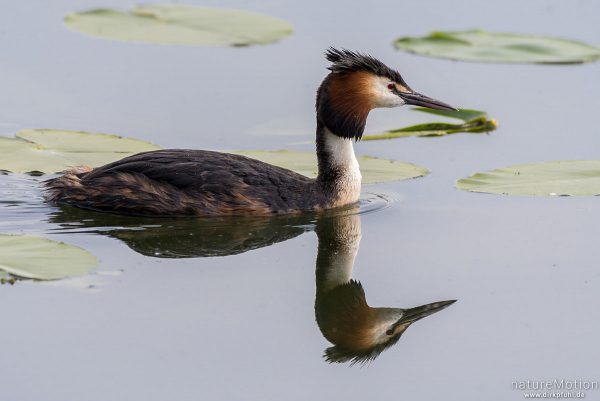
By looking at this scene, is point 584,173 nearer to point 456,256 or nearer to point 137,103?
point 456,256

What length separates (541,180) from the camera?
10.9 m

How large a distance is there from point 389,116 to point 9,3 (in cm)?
573

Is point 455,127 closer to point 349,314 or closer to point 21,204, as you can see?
point 349,314

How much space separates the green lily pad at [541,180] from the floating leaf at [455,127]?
126cm

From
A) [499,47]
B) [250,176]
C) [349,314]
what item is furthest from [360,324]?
[499,47]

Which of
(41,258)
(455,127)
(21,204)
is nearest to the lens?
(41,258)

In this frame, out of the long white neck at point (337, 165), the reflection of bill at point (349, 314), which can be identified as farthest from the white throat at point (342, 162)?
the reflection of bill at point (349, 314)

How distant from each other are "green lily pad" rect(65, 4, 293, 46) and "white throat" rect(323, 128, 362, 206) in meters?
3.99

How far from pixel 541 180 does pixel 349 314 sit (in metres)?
2.66

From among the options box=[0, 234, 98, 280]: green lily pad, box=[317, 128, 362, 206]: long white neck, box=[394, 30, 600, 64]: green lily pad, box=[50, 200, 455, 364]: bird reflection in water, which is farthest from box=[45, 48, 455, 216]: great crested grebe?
box=[394, 30, 600, 64]: green lily pad

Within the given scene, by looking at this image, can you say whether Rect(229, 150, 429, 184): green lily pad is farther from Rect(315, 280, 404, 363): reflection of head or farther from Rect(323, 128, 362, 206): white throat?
Rect(315, 280, 404, 363): reflection of head

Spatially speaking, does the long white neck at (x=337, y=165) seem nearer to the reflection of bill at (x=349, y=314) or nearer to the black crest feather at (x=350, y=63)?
the black crest feather at (x=350, y=63)

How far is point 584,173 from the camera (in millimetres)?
11062

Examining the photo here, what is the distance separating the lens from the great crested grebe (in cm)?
1040
